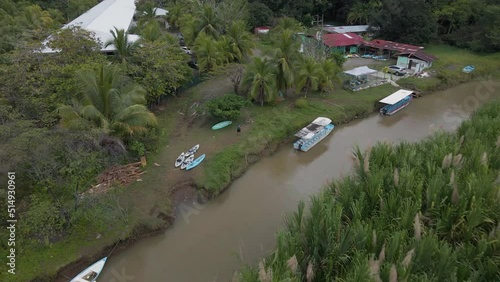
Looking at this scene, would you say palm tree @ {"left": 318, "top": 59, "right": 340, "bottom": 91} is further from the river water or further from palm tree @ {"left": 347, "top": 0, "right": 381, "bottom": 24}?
palm tree @ {"left": 347, "top": 0, "right": 381, "bottom": 24}

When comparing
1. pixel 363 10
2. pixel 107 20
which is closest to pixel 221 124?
pixel 107 20

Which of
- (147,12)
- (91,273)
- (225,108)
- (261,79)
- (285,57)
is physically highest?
(147,12)

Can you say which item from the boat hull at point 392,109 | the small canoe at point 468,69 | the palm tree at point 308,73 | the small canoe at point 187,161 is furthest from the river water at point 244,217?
the small canoe at point 468,69

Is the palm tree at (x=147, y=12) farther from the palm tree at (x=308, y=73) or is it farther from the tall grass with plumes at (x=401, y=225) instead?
the tall grass with plumes at (x=401, y=225)

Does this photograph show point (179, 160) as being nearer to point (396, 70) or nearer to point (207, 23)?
point (207, 23)

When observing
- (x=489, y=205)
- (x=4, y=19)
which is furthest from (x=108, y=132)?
(x=4, y=19)

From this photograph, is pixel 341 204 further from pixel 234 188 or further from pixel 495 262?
pixel 234 188

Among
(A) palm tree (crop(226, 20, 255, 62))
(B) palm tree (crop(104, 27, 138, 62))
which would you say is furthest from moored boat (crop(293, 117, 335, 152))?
(B) palm tree (crop(104, 27, 138, 62))
